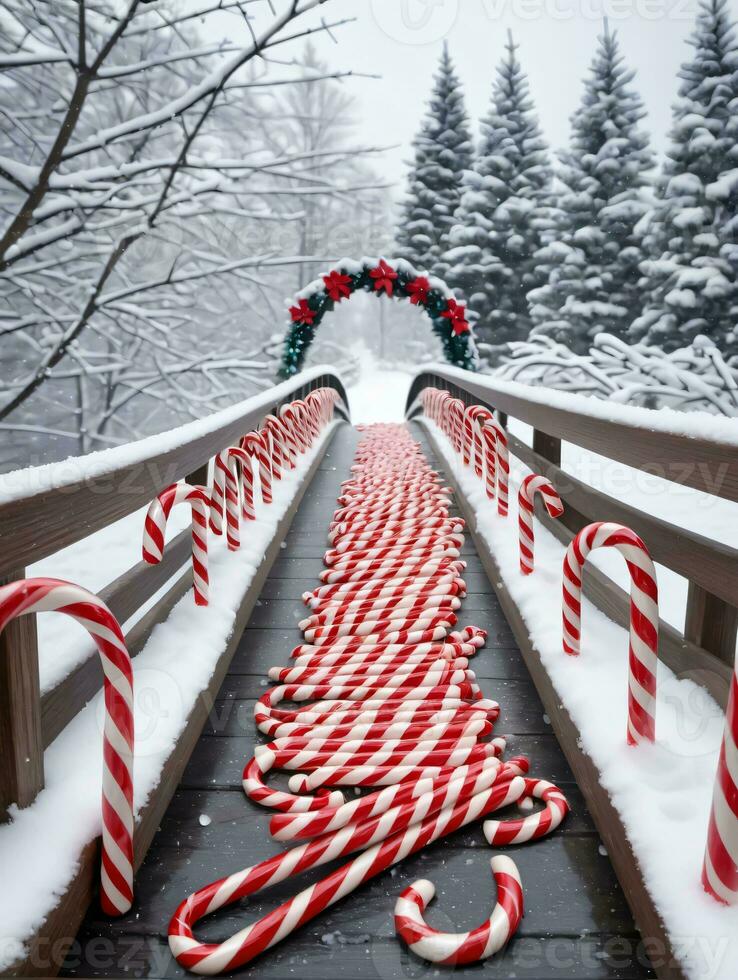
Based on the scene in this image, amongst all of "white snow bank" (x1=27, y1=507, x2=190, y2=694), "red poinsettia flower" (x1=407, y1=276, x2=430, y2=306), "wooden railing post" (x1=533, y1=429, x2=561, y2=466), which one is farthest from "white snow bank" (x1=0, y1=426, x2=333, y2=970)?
"red poinsettia flower" (x1=407, y1=276, x2=430, y2=306)

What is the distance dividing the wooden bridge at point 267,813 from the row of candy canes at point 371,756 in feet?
0.21

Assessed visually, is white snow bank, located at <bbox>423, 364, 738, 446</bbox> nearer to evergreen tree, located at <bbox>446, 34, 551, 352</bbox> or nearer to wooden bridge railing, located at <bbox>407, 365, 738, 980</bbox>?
wooden bridge railing, located at <bbox>407, 365, 738, 980</bbox>

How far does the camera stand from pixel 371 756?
2.39 meters

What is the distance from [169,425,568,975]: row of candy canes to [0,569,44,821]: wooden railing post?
482 millimetres

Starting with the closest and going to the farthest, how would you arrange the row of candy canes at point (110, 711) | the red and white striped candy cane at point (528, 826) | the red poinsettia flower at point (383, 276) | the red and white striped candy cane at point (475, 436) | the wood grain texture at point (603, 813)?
1. the row of candy canes at point (110, 711)
2. the wood grain texture at point (603, 813)
3. the red and white striped candy cane at point (528, 826)
4. the red and white striped candy cane at point (475, 436)
5. the red poinsettia flower at point (383, 276)

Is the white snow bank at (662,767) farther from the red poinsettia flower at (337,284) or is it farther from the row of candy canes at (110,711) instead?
the red poinsettia flower at (337,284)

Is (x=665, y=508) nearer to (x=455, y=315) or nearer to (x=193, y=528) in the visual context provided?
(x=193, y=528)

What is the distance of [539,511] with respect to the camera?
189 inches

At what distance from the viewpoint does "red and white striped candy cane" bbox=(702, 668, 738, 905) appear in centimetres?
155

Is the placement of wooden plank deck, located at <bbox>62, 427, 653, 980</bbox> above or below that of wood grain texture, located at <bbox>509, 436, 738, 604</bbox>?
below

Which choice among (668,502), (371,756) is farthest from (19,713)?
(668,502)

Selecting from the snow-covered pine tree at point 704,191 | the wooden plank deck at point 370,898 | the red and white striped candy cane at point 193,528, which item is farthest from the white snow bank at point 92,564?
the snow-covered pine tree at point 704,191

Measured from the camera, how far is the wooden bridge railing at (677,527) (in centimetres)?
200

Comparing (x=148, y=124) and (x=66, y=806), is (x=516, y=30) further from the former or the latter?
(x=66, y=806)
